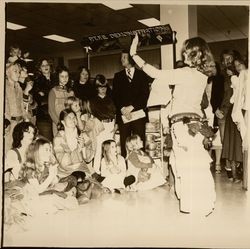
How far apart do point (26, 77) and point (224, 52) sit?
1.46m

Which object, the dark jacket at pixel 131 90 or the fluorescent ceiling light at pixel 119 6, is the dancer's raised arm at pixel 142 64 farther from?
the fluorescent ceiling light at pixel 119 6

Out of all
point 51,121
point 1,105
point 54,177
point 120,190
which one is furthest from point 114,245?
point 1,105

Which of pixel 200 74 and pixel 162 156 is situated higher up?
pixel 200 74

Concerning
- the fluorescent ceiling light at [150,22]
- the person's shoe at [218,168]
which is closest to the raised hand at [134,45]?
the fluorescent ceiling light at [150,22]

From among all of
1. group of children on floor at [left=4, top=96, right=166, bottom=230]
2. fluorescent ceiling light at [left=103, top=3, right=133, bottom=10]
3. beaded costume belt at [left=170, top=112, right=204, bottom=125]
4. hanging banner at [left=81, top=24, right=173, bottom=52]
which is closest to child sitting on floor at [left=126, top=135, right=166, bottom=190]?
group of children on floor at [left=4, top=96, right=166, bottom=230]

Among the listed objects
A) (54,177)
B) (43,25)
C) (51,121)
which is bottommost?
(54,177)

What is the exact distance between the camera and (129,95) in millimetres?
3053

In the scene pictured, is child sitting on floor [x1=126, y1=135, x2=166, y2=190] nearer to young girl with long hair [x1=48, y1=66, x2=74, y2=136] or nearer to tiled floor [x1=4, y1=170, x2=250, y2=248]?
tiled floor [x1=4, y1=170, x2=250, y2=248]

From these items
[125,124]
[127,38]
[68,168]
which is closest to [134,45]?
[127,38]

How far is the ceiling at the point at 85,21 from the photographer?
2971 mm

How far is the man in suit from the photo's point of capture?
3043 mm

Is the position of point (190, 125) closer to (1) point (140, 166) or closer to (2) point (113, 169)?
(1) point (140, 166)

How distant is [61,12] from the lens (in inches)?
119

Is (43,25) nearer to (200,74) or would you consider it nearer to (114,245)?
(200,74)
